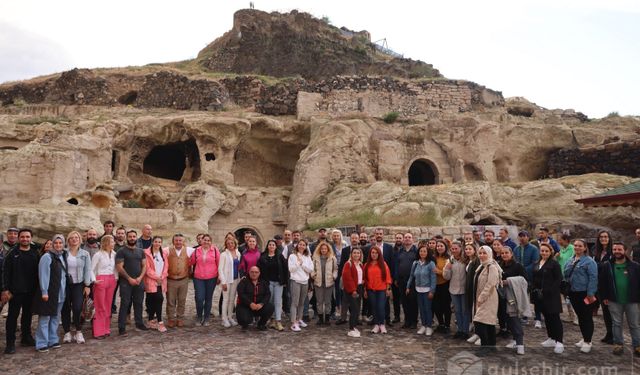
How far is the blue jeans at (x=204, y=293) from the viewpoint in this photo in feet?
25.1

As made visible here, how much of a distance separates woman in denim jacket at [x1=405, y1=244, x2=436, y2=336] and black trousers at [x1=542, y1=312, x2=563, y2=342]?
5.17ft

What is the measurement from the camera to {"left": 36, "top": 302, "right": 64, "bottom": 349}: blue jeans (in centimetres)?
611

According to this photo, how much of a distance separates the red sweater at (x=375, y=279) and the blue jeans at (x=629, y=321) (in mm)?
2999

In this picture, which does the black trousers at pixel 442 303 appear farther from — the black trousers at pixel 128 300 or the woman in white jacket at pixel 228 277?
the black trousers at pixel 128 300

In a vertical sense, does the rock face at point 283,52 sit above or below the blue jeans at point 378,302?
above

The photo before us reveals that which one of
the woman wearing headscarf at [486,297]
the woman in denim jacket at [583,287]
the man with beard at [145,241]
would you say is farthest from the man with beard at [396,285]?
the man with beard at [145,241]

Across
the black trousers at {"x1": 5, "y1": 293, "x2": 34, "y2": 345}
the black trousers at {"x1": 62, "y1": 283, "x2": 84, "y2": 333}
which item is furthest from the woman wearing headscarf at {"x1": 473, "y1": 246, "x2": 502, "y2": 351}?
the black trousers at {"x1": 5, "y1": 293, "x2": 34, "y2": 345}

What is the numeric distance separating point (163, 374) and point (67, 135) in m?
13.2

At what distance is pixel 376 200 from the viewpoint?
567 inches

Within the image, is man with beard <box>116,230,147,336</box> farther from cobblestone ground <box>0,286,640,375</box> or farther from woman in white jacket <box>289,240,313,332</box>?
woman in white jacket <box>289,240,313,332</box>

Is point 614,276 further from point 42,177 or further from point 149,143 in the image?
point 149,143

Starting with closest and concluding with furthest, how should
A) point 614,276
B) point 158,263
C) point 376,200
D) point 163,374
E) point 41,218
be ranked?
point 163,374, point 614,276, point 158,263, point 41,218, point 376,200

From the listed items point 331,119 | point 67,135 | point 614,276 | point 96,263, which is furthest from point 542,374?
point 67,135

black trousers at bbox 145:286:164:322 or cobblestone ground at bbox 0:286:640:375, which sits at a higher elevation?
black trousers at bbox 145:286:164:322
